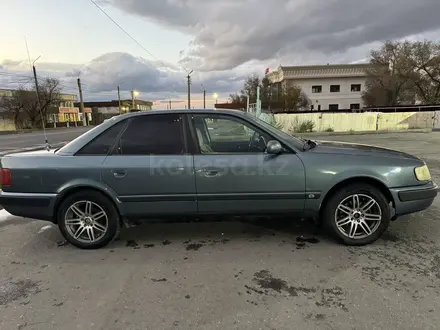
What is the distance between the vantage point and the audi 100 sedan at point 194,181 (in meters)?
3.68

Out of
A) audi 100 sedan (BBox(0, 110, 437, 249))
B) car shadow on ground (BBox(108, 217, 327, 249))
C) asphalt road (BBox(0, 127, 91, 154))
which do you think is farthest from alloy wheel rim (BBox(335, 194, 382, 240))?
asphalt road (BBox(0, 127, 91, 154))

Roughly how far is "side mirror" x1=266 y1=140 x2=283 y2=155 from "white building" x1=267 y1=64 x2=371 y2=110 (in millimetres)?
59948

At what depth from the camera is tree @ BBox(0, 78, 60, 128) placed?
152ft

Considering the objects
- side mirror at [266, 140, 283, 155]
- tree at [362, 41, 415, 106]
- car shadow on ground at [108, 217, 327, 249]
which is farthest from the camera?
tree at [362, 41, 415, 106]

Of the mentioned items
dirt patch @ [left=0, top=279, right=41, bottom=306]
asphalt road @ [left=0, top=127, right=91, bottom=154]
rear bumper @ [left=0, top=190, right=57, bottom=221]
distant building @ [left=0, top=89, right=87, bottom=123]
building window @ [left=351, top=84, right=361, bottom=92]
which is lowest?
dirt patch @ [left=0, top=279, right=41, bottom=306]

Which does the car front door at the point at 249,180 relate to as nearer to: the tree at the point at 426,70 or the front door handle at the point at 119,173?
the front door handle at the point at 119,173

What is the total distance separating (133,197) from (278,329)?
215cm

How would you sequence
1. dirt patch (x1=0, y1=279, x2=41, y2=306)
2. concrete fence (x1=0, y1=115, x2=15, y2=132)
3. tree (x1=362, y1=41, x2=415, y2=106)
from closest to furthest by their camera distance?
dirt patch (x1=0, y1=279, x2=41, y2=306) < concrete fence (x1=0, y1=115, x2=15, y2=132) < tree (x1=362, y1=41, x2=415, y2=106)

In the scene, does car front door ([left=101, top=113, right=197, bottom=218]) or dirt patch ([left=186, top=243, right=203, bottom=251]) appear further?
dirt patch ([left=186, top=243, right=203, bottom=251])

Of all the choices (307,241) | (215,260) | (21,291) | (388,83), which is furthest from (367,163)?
(388,83)

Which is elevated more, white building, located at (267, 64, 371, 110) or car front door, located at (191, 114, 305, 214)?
white building, located at (267, 64, 371, 110)

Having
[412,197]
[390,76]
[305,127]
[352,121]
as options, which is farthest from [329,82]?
[412,197]

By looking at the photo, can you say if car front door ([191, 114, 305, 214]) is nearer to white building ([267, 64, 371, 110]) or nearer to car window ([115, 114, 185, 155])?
Answer: car window ([115, 114, 185, 155])

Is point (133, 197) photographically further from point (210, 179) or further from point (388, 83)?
point (388, 83)
